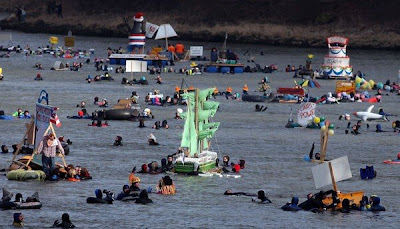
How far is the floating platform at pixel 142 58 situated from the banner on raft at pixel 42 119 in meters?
72.8

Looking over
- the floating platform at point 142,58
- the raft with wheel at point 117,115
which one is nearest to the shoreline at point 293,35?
the floating platform at point 142,58

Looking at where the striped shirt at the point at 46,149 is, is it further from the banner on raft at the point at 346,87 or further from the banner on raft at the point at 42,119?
the banner on raft at the point at 346,87

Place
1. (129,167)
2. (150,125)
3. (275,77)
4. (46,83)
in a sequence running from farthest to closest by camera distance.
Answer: (275,77) < (46,83) < (150,125) < (129,167)

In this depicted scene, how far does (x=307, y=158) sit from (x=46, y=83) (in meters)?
51.1

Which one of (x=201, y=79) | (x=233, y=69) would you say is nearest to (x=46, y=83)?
(x=201, y=79)

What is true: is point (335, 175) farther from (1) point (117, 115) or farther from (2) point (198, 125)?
(1) point (117, 115)

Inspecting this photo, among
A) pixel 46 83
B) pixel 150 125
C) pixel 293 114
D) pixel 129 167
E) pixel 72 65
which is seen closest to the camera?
pixel 129 167

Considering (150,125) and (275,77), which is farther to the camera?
(275,77)

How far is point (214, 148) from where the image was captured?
71.2 m

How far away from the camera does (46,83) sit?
113 metres

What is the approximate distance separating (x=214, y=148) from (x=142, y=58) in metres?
62.6

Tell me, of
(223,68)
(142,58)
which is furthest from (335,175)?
(142,58)

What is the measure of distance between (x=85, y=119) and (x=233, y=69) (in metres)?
47.0

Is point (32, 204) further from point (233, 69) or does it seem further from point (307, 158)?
point (233, 69)
